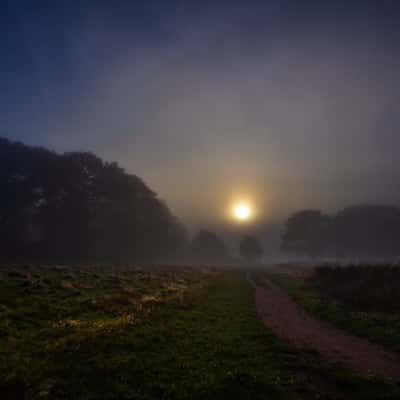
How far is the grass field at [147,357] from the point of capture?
26.0 feet

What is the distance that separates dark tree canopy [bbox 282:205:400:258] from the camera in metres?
99.4

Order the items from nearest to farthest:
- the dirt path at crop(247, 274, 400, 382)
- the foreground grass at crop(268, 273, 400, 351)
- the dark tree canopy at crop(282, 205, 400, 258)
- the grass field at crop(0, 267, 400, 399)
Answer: the grass field at crop(0, 267, 400, 399)
the dirt path at crop(247, 274, 400, 382)
the foreground grass at crop(268, 273, 400, 351)
the dark tree canopy at crop(282, 205, 400, 258)

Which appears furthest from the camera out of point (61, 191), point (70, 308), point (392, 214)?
point (392, 214)

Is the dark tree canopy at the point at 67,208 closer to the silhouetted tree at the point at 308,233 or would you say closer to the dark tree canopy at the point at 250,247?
the silhouetted tree at the point at 308,233

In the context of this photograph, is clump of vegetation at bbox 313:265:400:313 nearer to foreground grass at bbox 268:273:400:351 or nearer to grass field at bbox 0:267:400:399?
foreground grass at bbox 268:273:400:351

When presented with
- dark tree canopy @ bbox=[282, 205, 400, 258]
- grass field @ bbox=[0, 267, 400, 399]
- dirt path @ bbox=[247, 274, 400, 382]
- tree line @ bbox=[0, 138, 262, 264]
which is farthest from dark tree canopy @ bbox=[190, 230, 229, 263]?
grass field @ bbox=[0, 267, 400, 399]

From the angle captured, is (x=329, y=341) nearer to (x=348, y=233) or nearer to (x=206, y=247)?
(x=348, y=233)

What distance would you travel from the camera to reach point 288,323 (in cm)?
1727

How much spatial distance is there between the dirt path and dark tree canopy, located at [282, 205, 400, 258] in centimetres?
9445

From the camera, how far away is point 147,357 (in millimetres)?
10344

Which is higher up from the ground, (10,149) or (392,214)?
(10,149)

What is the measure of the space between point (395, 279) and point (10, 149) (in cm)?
8542

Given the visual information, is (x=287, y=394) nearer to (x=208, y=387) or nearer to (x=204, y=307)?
(x=208, y=387)

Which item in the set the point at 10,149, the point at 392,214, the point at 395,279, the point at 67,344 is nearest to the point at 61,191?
the point at 10,149
